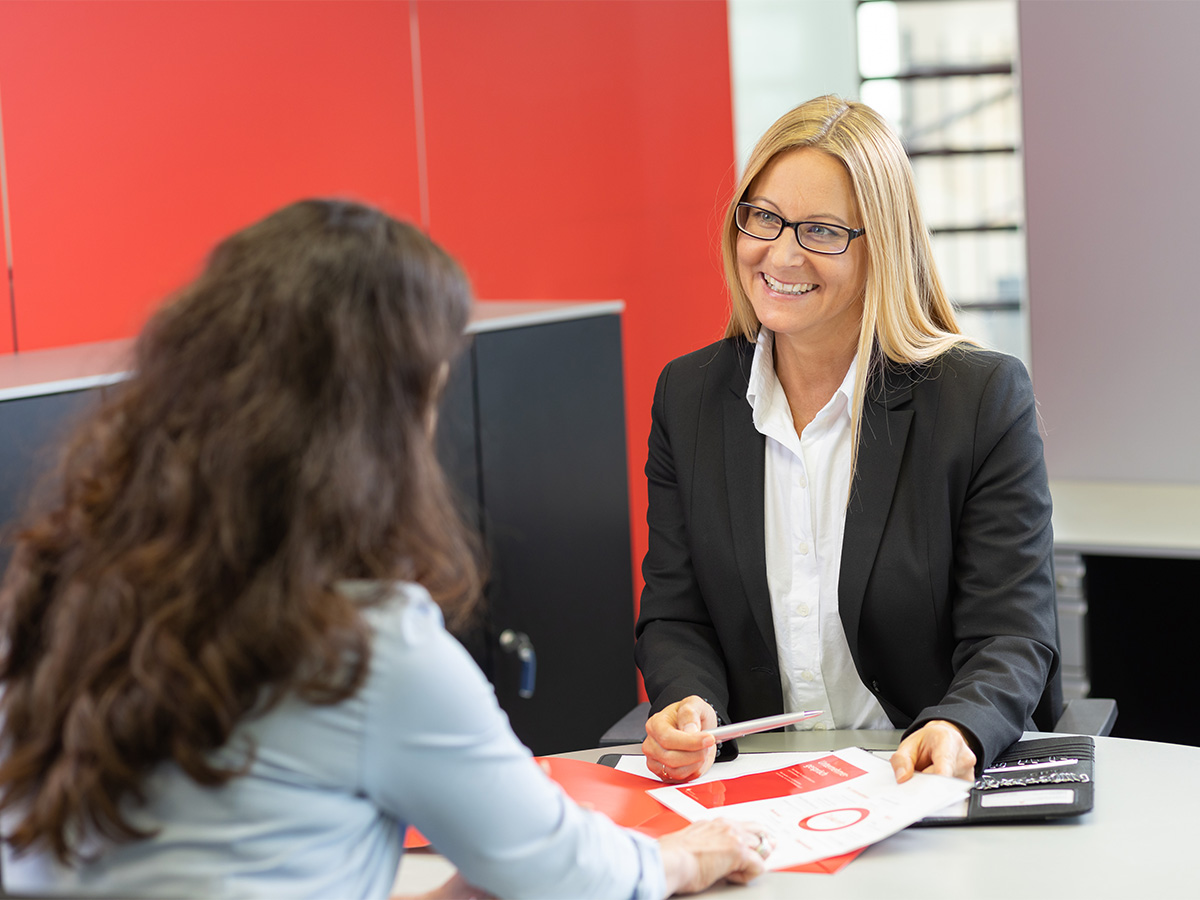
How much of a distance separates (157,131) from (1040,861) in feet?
7.92

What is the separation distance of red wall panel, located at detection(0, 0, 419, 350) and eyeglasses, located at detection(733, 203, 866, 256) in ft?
4.73

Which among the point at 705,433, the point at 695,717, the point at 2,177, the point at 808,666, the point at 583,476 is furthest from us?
the point at 583,476

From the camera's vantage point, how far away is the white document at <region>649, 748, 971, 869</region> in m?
1.38

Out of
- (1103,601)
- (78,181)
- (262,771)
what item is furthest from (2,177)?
(1103,601)

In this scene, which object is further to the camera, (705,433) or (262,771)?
(705,433)

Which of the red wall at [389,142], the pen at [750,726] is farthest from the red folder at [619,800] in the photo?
the red wall at [389,142]

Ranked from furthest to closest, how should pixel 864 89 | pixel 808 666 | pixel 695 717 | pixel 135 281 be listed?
pixel 864 89 → pixel 135 281 → pixel 808 666 → pixel 695 717

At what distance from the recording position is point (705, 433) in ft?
6.91

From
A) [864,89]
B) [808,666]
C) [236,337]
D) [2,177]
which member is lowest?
[808,666]

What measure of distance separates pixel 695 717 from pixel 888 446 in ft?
1.86

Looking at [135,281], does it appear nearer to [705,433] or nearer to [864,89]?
[705,433]

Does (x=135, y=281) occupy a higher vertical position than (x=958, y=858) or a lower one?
higher

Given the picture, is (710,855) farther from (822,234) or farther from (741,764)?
(822,234)

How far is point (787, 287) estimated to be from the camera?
201cm
